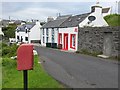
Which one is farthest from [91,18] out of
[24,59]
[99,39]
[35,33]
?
[35,33]

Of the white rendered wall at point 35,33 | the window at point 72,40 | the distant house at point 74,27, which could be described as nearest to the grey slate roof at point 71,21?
the distant house at point 74,27

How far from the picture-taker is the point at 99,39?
22641 mm

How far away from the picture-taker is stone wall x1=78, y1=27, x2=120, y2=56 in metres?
19.7

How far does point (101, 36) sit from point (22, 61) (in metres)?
18.3

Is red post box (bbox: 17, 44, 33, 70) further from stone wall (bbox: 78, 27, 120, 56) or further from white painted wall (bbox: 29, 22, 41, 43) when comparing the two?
white painted wall (bbox: 29, 22, 41, 43)

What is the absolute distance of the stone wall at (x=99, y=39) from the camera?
19.7 m

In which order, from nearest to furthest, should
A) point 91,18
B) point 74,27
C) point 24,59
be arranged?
1. point 24,59
2. point 74,27
3. point 91,18

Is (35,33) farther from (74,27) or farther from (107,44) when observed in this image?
(107,44)

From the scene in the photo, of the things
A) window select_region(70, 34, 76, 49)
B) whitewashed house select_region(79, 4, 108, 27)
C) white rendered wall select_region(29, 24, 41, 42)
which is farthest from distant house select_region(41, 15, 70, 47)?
whitewashed house select_region(79, 4, 108, 27)

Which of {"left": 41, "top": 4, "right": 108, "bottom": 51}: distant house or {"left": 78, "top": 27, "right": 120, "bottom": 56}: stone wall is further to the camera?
{"left": 41, "top": 4, "right": 108, "bottom": 51}: distant house

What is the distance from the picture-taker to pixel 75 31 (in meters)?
31.0

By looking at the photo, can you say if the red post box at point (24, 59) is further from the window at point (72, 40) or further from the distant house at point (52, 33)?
the distant house at point (52, 33)

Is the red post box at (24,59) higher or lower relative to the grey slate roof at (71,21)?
lower

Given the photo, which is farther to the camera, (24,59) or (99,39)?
(99,39)
